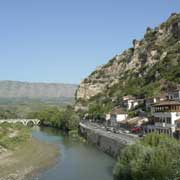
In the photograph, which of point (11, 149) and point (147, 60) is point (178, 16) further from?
point (11, 149)

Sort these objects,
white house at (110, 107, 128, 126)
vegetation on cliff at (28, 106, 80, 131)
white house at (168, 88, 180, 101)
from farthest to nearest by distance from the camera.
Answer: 1. vegetation on cliff at (28, 106, 80, 131)
2. white house at (110, 107, 128, 126)
3. white house at (168, 88, 180, 101)

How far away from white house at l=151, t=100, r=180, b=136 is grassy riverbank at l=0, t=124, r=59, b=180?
15.4 m

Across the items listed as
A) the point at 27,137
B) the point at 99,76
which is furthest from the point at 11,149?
the point at 99,76

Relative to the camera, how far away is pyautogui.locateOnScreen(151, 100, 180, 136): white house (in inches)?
2200

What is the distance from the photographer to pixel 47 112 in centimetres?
16700

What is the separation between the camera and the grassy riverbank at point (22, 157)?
49.8 meters

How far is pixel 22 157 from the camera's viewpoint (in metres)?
61.9

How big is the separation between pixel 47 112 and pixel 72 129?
2315 inches

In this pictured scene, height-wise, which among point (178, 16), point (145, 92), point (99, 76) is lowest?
point (145, 92)

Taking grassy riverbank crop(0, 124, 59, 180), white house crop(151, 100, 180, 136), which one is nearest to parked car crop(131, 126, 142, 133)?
white house crop(151, 100, 180, 136)

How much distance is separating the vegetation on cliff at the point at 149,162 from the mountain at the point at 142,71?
168 feet

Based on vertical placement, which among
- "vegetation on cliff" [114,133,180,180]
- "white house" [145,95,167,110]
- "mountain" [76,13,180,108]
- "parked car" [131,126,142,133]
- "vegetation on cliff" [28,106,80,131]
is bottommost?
"vegetation on cliff" [114,133,180,180]

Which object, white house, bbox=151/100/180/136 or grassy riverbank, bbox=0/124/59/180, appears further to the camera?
white house, bbox=151/100/180/136

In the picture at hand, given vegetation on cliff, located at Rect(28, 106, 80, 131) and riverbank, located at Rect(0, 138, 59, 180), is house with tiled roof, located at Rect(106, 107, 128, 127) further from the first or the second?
vegetation on cliff, located at Rect(28, 106, 80, 131)
